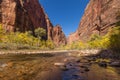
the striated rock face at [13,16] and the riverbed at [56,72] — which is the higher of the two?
the striated rock face at [13,16]

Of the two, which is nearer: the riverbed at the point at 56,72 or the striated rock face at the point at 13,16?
the riverbed at the point at 56,72

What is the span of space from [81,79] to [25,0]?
180m

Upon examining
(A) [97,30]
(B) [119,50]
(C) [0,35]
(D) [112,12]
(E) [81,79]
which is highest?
(D) [112,12]

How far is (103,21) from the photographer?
554ft

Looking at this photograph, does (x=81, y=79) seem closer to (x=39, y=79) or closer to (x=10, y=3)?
(x=39, y=79)

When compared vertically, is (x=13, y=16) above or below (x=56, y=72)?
above

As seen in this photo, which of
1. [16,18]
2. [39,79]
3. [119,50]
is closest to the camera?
[39,79]

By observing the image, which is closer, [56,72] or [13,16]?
[56,72]

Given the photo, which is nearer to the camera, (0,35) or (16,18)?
(0,35)

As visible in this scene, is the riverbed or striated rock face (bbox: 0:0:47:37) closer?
the riverbed

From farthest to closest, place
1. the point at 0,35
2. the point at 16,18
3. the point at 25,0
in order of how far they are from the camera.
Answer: the point at 25,0 → the point at 16,18 → the point at 0,35

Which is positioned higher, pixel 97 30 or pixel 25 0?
pixel 25 0

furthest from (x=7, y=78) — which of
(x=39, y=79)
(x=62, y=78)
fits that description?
(x=62, y=78)

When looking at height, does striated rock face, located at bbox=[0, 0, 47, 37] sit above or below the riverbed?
above
